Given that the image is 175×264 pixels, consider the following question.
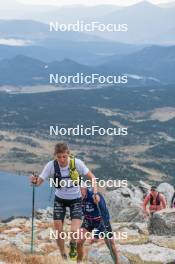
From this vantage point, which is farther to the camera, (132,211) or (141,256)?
A: (132,211)

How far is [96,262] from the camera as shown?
17531mm

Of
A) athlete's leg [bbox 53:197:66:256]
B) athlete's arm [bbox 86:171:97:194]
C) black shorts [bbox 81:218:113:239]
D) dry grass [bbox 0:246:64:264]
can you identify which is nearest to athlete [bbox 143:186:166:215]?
black shorts [bbox 81:218:113:239]

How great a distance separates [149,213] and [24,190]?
17567 cm

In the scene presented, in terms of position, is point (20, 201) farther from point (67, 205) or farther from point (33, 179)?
point (33, 179)

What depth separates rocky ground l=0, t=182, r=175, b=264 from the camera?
15.6 m

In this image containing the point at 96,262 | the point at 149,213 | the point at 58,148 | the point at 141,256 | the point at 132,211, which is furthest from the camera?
the point at 132,211

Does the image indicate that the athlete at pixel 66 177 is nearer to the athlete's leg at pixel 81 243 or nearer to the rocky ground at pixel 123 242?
the athlete's leg at pixel 81 243

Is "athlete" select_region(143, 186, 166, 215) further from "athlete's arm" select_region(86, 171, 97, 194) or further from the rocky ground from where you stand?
"athlete's arm" select_region(86, 171, 97, 194)

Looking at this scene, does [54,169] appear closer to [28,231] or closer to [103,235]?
[103,235]

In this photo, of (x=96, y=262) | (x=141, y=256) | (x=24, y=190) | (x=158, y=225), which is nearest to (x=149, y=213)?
(x=158, y=225)

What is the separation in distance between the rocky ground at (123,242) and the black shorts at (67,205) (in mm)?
1156

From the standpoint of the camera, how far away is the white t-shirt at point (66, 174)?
14438 mm

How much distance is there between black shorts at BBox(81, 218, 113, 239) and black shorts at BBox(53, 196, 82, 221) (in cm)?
116

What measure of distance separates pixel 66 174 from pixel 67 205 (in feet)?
3.34
